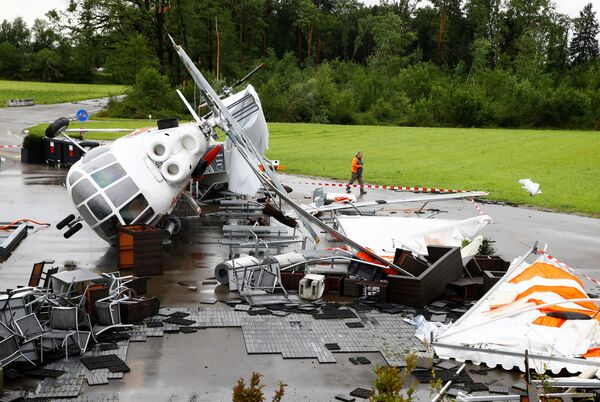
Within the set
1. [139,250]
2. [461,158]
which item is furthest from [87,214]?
[461,158]

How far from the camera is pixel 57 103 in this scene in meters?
80.8

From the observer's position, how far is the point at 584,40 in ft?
332

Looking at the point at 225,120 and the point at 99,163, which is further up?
the point at 225,120

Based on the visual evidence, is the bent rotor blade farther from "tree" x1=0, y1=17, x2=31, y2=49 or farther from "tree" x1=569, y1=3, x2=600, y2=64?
"tree" x1=0, y1=17, x2=31, y2=49

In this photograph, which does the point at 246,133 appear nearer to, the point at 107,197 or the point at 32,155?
the point at 107,197

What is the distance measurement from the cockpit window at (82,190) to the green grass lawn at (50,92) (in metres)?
63.0

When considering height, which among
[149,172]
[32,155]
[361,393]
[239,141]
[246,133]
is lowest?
[32,155]

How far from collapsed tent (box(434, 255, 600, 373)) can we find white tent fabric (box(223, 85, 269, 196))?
11781 mm

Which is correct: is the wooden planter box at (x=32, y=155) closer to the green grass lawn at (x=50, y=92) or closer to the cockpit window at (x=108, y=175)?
the cockpit window at (x=108, y=175)

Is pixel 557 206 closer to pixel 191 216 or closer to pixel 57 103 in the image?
pixel 191 216

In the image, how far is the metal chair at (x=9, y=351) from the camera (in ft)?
36.0

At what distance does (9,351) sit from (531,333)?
28.1 feet

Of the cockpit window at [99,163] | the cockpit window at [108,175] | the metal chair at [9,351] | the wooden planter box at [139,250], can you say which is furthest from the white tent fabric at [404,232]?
the metal chair at [9,351]

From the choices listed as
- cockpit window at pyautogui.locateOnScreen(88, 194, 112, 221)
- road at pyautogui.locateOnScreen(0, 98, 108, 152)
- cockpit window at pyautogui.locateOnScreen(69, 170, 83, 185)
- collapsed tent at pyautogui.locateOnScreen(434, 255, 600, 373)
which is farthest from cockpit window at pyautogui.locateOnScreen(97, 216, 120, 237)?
road at pyautogui.locateOnScreen(0, 98, 108, 152)
